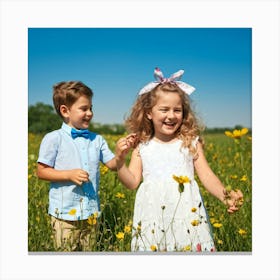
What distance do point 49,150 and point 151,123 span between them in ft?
1.84

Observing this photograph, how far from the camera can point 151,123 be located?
8.69 ft

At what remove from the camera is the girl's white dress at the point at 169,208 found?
2438 millimetres

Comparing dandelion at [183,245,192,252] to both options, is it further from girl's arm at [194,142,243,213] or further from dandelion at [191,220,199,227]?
girl's arm at [194,142,243,213]

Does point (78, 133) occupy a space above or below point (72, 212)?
above

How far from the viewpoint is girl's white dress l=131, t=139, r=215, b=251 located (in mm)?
2438

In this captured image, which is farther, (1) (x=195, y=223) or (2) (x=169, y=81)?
(2) (x=169, y=81)

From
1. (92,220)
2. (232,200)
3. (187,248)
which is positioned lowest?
(187,248)

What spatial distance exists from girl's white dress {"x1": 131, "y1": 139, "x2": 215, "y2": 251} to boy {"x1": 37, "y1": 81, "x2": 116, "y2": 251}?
224mm

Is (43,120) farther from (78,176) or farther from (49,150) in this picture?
(78,176)

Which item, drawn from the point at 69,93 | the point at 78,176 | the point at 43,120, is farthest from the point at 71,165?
the point at 43,120
